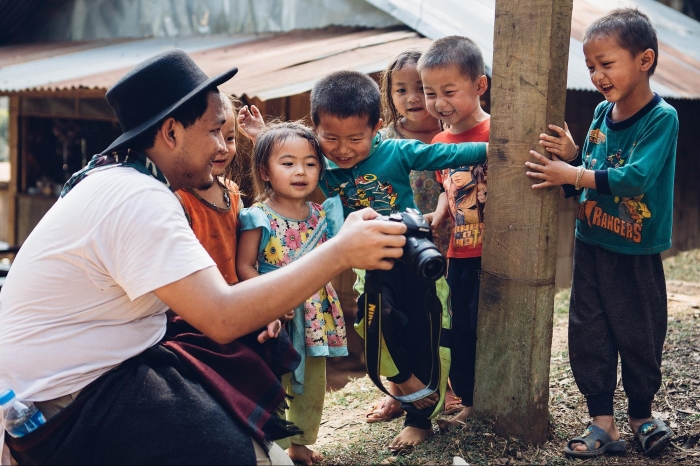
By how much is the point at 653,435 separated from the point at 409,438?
976 mm

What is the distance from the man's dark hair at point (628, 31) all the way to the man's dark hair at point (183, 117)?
1.58m

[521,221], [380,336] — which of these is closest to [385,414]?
[380,336]

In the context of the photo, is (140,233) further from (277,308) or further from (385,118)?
(385,118)

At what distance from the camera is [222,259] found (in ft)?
9.91

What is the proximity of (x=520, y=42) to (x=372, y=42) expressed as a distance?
354 cm

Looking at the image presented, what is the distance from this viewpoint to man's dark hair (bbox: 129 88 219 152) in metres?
2.35

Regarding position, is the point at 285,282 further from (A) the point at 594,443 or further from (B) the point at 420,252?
(A) the point at 594,443

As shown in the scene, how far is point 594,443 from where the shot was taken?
290 centimetres

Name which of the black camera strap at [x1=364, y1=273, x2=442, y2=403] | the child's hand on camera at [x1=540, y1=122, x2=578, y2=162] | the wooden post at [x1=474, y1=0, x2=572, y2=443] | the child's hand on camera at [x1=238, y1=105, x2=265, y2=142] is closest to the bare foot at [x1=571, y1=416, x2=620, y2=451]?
the wooden post at [x1=474, y1=0, x2=572, y2=443]

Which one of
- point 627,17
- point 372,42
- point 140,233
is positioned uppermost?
point 372,42

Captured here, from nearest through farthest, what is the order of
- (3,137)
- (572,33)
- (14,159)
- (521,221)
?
(521,221) → (572,33) → (14,159) → (3,137)

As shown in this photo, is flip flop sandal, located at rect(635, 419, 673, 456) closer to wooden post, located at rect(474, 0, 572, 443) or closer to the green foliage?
wooden post, located at rect(474, 0, 572, 443)

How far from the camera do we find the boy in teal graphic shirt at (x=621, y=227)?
9.25 ft

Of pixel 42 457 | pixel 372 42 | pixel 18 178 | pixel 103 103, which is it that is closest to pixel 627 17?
pixel 42 457
